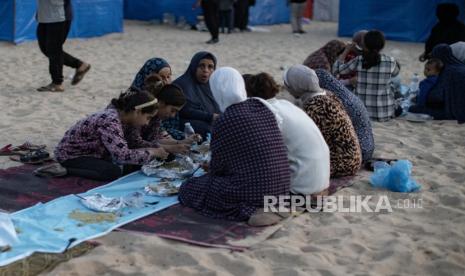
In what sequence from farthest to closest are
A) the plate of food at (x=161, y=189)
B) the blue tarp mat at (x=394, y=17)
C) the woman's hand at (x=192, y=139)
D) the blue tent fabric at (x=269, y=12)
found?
the blue tent fabric at (x=269, y=12)
the blue tarp mat at (x=394, y=17)
the woman's hand at (x=192, y=139)
the plate of food at (x=161, y=189)

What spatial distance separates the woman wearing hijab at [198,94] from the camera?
595 centimetres

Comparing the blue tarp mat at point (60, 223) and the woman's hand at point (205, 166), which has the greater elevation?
the woman's hand at point (205, 166)

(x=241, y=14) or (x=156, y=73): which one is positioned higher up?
(x=241, y=14)

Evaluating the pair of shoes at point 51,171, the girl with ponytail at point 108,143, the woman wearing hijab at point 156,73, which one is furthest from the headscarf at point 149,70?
the pair of shoes at point 51,171

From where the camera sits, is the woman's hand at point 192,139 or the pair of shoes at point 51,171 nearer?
the pair of shoes at point 51,171

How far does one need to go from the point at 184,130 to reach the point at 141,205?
168 cm

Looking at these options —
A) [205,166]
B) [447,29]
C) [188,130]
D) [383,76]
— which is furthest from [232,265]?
[447,29]

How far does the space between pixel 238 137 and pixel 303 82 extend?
97cm

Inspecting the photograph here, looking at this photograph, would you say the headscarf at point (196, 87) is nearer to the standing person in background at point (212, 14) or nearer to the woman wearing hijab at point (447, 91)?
the woman wearing hijab at point (447, 91)

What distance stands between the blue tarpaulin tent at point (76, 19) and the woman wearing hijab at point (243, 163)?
8690 millimetres

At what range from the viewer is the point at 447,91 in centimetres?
715

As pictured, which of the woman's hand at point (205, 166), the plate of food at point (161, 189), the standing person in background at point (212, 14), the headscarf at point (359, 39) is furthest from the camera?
the standing person in background at point (212, 14)

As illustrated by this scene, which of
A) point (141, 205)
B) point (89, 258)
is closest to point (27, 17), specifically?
point (141, 205)

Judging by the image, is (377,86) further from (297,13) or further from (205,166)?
(297,13)
